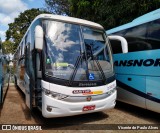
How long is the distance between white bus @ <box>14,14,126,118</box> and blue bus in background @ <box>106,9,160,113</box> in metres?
A: 0.89

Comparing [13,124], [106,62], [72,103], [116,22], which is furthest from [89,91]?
[116,22]

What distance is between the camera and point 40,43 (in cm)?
608

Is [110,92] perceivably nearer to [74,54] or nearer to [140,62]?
[140,62]

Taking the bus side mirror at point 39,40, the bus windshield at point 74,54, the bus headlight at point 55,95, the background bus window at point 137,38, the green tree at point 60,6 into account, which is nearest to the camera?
the bus headlight at point 55,95

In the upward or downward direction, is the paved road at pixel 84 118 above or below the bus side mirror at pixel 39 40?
below

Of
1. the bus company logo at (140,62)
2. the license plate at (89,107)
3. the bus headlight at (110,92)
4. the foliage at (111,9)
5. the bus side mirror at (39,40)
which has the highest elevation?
the foliage at (111,9)

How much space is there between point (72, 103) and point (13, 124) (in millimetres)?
1842

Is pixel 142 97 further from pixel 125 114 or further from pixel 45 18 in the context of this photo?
pixel 45 18

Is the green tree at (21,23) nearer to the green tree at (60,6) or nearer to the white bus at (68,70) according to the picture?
the green tree at (60,6)

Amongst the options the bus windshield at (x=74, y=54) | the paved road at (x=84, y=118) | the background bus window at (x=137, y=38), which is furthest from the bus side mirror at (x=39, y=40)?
the background bus window at (x=137, y=38)

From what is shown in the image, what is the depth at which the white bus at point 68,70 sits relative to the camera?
5996mm

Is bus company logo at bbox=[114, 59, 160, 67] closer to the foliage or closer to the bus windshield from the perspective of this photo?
the bus windshield

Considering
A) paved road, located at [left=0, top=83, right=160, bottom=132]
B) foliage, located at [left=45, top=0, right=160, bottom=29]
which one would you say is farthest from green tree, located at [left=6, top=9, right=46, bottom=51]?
paved road, located at [left=0, top=83, right=160, bottom=132]

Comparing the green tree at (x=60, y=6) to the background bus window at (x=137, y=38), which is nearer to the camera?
the background bus window at (x=137, y=38)
